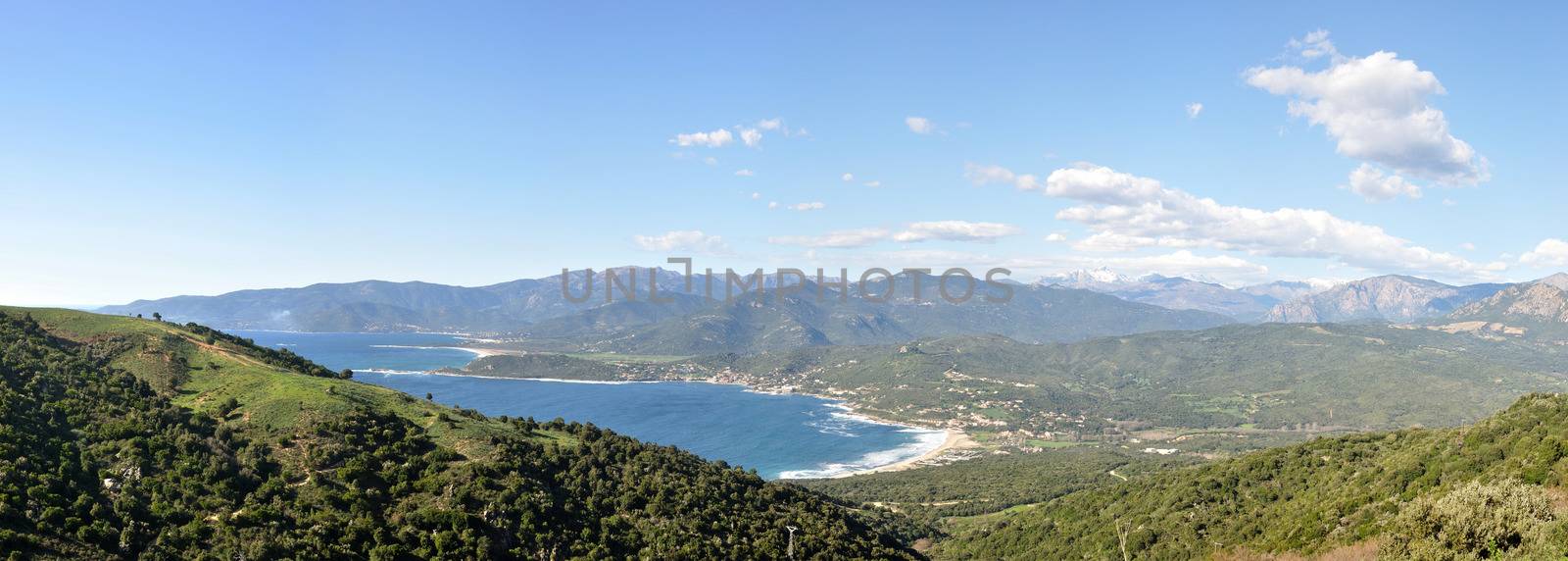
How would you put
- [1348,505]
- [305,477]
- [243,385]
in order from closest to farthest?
[305,477] → [1348,505] → [243,385]

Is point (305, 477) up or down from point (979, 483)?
up

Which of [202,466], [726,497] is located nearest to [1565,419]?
[726,497]

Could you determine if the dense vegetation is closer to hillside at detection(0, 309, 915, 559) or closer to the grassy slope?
hillside at detection(0, 309, 915, 559)

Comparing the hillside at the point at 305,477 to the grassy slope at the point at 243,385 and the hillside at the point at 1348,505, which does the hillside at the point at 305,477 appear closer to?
the grassy slope at the point at 243,385

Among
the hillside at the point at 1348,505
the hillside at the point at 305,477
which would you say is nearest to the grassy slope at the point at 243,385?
the hillside at the point at 305,477

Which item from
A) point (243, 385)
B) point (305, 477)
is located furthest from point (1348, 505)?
point (243, 385)

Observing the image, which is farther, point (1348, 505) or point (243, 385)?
point (243, 385)

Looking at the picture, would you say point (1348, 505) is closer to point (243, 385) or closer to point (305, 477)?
point (305, 477)
